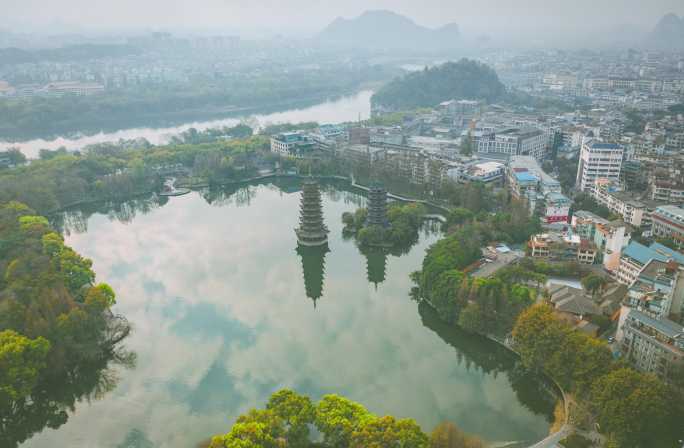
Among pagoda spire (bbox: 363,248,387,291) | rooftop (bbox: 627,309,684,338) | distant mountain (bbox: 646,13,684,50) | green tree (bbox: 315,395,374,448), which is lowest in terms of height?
pagoda spire (bbox: 363,248,387,291)

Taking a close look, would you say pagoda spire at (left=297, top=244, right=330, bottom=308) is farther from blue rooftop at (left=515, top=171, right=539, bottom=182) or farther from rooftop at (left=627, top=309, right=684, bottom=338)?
blue rooftop at (left=515, top=171, right=539, bottom=182)

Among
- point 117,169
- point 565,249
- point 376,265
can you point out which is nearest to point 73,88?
point 117,169

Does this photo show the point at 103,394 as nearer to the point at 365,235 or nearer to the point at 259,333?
the point at 259,333

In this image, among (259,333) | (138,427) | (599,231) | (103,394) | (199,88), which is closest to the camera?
(138,427)

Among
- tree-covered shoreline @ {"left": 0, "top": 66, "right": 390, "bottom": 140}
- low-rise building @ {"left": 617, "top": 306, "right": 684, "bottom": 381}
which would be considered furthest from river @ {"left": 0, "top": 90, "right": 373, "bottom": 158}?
low-rise building @ {"left": 617, "top": 306, "right": 684, "bottom": 381}

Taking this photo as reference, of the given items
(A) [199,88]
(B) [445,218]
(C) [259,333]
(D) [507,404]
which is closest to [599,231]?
(B) [445,218]

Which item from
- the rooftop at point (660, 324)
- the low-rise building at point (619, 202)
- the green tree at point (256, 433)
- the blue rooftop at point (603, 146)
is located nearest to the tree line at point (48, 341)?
the green tree at point (256, 433)

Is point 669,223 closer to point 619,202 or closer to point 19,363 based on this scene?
point 619,202
